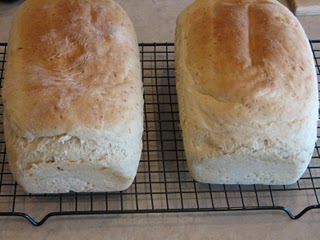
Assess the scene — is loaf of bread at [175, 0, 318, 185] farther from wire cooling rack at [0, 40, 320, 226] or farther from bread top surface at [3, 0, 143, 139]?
bread top surface at [3, 0, 143, 139]

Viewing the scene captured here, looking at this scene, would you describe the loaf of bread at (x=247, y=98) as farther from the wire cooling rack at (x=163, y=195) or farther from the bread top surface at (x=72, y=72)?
the bread top surface at (x=72, y=72)

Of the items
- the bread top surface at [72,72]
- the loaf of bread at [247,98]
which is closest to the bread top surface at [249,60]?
the loaf of bread at [247,98]

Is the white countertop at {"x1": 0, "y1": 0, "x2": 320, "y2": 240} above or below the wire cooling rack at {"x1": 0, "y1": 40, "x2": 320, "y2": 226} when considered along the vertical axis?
below

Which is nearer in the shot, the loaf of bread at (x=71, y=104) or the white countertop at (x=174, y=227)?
the loaf of bread at (x=71, y=104)

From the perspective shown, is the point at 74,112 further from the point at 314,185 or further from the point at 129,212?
the point at 314,185

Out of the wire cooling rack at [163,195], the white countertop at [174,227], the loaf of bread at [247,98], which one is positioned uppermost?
the loaf of bread at [247,98]

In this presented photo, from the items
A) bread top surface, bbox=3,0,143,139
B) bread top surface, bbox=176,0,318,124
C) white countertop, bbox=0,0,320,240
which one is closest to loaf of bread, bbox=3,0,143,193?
bread top surface, bbox=3,0,143,139

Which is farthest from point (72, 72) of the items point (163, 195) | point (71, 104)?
point (163, 195)
